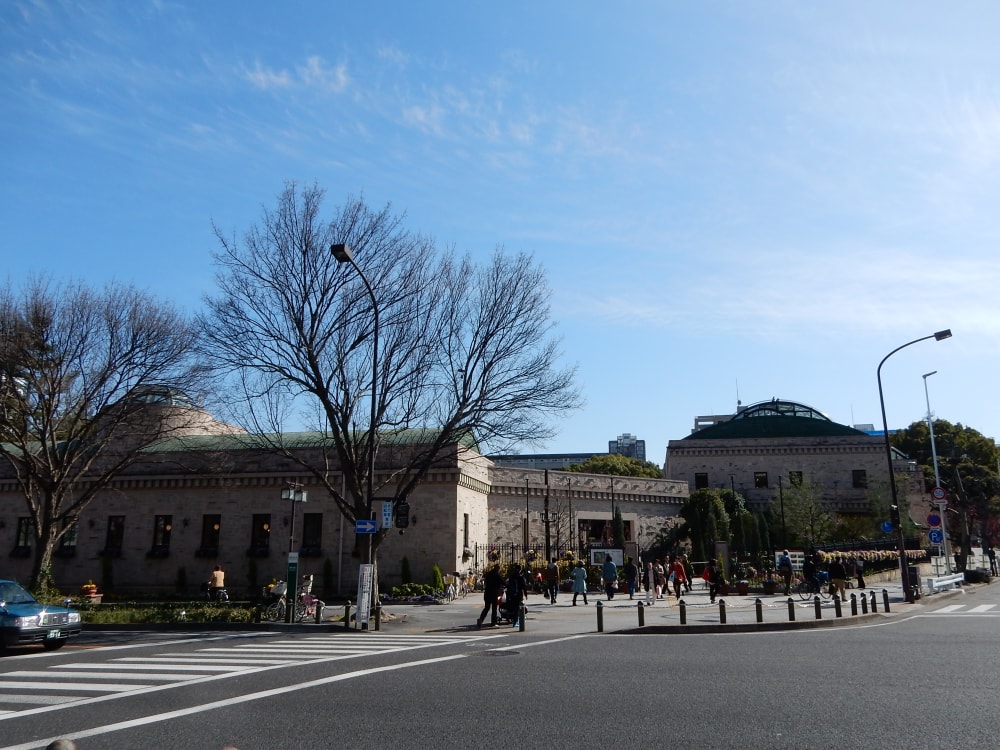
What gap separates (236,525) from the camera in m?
33.8

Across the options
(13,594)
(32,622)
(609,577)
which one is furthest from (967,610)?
(13,594)

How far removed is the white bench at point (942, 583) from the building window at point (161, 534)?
32482mm

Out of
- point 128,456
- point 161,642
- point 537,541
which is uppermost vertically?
point 128,456

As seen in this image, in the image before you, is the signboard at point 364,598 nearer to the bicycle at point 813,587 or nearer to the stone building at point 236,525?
the stone building at point 236,525

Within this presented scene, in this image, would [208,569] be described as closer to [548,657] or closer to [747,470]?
[548,657]

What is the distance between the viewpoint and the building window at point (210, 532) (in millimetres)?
33816

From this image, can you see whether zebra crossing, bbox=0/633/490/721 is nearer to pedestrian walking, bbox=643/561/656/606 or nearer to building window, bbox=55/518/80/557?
pedestrian walking, bbox=643/561/656/606

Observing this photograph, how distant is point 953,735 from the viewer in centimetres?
677

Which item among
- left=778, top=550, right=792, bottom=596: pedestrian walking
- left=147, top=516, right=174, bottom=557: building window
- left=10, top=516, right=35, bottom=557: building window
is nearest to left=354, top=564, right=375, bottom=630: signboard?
left=778, top=550, right=792, bottom=596: pedestrian walking

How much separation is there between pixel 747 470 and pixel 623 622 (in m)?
39.3

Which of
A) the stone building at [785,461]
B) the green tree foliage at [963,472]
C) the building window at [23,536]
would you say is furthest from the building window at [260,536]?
the green tree foliage at [963,472]

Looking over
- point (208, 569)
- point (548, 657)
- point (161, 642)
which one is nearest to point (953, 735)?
point (548, 657)

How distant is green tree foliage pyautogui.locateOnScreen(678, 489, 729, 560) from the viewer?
40844mm

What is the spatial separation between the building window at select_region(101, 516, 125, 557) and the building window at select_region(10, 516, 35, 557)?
385 cm
